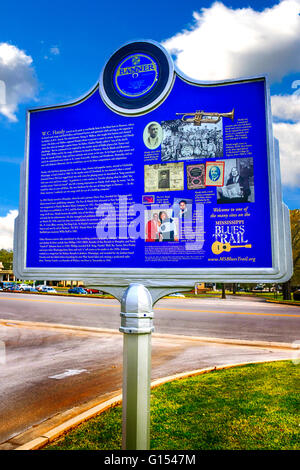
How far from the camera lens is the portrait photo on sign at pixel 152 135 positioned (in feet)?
8.45

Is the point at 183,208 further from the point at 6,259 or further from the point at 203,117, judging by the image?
the point at 6,259

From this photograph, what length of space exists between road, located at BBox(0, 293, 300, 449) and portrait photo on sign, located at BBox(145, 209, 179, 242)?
2.82 meters

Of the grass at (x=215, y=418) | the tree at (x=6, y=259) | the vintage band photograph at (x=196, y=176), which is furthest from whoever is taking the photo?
the tree at (x=6, y=259)

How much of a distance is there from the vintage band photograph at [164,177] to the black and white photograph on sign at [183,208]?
90mm

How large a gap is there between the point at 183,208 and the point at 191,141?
18.4 inches

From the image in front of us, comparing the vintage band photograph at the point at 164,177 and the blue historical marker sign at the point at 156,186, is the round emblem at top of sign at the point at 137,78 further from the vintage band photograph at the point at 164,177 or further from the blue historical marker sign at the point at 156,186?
the vintage band photograph at the point at 164,177

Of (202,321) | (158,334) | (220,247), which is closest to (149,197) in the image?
(220,247)

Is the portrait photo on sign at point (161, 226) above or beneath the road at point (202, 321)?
above

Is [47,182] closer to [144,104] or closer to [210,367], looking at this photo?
[144,104]

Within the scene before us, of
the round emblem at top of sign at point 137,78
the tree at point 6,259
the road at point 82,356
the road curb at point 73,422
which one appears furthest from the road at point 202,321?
the tree at point 6,259

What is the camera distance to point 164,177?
2.53m

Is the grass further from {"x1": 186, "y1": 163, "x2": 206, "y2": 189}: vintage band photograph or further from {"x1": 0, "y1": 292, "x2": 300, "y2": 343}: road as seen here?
{"x1": 0, "y1": 292, "x2": 300, "y2": 343}: road

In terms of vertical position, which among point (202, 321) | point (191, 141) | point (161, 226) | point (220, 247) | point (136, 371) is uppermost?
point (191, 141)

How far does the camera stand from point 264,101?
2453 mm
